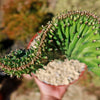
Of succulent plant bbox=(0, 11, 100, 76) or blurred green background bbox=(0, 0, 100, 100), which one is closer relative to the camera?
succulent plant bbox=(0, 11, 100, 76)

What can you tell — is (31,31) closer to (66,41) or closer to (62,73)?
(62,73)

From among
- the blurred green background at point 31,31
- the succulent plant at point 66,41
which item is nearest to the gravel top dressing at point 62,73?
the succulent plant at point 66,41

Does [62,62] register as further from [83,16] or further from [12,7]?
[12,7]

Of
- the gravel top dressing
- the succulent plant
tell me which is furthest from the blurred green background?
the succulent plant

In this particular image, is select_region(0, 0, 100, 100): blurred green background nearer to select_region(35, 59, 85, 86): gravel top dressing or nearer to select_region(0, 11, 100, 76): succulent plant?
select_region(35, 59, 85, 86): gravel top dressing

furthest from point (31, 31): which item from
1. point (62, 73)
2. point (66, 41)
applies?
point (66, 41)

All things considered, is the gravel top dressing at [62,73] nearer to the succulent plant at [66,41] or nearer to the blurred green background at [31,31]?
the succulent plant at [66,41]

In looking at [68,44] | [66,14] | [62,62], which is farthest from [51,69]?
[66,14]
